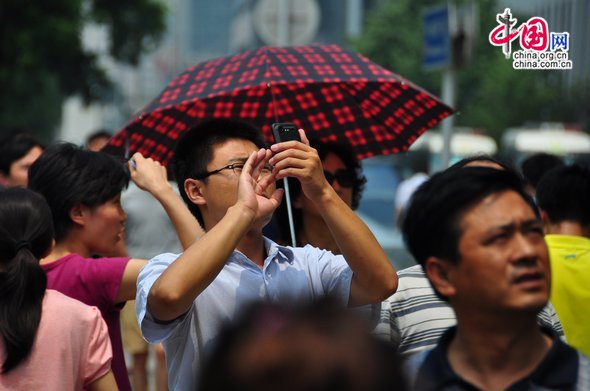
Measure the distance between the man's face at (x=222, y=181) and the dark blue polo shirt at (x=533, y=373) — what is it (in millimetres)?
1140

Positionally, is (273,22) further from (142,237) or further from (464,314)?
(464,314)

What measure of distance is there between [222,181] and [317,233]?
1.17 meters

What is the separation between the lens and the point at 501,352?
2.44 metres

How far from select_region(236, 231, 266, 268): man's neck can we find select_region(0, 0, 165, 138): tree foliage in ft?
71.2

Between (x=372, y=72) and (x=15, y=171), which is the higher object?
(x=372, y=72)

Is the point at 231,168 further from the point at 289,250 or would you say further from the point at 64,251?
the point at 64,251

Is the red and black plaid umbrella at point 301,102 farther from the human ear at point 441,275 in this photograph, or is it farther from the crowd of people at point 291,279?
the human ear at point 441,275

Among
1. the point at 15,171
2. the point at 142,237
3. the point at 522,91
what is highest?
the point at 15,171

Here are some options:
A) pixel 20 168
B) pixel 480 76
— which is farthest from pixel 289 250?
pixel 480 76

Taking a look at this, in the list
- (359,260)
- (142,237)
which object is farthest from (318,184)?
(142,237)

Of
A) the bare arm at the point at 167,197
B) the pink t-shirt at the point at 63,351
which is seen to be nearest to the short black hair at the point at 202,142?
the bare arm at the point at 167,197

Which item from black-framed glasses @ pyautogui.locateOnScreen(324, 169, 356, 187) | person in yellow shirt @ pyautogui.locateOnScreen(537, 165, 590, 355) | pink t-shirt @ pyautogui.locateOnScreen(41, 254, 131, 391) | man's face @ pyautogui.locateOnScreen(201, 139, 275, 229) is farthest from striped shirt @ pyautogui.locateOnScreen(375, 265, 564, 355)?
black-framed glasses @ pyautogui.locateOnScreen(324, 169, 356, 187)

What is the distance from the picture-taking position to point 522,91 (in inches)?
2018

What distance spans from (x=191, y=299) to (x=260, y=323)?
4.90ft
